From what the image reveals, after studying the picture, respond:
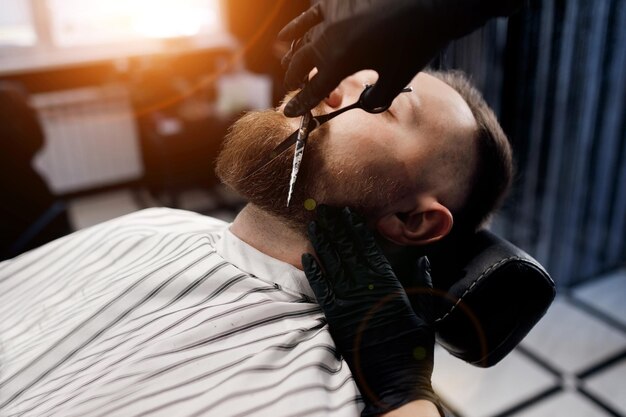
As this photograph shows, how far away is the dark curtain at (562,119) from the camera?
2.11 metres

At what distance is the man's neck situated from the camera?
1.15 meters

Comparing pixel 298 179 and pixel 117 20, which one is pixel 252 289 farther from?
pixel 117 20

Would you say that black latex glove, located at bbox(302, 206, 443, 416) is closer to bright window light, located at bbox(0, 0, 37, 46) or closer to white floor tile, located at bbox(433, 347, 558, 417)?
white floor tile, located at bbox(433, 347, 558, 417)

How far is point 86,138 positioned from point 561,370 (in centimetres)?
319

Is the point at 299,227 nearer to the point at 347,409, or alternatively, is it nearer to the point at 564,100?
the point at 347,409

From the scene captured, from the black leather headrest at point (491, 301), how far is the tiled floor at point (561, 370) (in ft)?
3.63

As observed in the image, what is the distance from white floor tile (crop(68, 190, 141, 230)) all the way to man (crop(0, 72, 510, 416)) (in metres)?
2.47

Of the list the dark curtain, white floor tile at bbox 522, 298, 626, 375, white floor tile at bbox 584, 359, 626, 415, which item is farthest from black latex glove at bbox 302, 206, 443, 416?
white floor tile at bbox 522, 298, 626, 375

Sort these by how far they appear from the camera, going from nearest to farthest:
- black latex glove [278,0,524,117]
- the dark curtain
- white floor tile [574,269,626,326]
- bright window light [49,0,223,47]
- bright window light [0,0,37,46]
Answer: black latex glove [278,0,524,117]
the dark curtain
white floor tile [574,269,626,326]
bright window light [0,0,37,46]
bright window light [49,0,223,47]

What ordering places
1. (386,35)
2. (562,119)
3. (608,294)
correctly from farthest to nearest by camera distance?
(608,294)
(562,119)
(386,35)

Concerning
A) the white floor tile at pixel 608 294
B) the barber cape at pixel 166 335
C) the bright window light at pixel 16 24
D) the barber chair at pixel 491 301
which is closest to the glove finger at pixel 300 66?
the barber cape at pixel 166 335

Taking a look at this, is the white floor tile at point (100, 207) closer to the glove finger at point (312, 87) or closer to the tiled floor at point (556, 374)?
the tiled floor at point (556, 374)

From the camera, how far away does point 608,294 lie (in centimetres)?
273

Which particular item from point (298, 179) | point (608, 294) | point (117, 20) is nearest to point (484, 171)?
point (298, 179)
